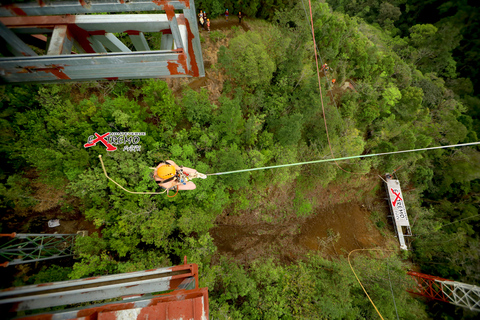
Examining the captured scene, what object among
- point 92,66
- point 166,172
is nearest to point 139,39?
point 92,66

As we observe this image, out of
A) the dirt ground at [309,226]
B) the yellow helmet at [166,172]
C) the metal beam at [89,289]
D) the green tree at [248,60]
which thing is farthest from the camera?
the dirt ground at [309,226]

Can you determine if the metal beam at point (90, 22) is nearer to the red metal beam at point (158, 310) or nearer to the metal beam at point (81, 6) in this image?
the metal beam at point (81, 6)

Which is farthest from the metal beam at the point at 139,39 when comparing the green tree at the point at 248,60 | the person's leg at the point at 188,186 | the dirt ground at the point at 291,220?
the green tree at the point at 248,60

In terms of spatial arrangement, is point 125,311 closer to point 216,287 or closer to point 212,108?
point 216,287

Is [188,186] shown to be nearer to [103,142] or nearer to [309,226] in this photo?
[103,142]

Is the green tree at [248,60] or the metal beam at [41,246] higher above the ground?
the green tree at [248,60]

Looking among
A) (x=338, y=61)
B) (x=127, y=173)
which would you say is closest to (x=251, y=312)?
(x=127, y=173)

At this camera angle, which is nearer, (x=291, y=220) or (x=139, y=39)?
(x=139, y=39)
